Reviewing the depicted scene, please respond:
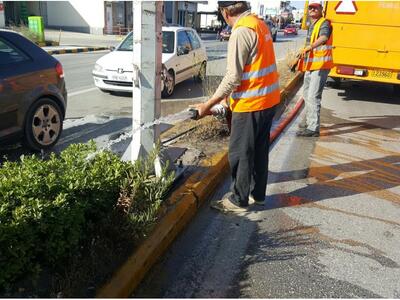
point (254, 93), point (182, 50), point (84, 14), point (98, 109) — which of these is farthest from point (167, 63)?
point (84, 14)

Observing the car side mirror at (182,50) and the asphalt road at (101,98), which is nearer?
the asphalt road at (101,98)

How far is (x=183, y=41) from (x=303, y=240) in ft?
25.2

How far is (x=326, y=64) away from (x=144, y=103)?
368 cm

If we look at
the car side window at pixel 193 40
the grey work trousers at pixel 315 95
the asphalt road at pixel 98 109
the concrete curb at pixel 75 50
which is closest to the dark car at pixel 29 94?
the asphalt road at pixel 98 109

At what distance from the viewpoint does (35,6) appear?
35.1m

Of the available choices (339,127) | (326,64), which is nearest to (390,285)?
(326,64)

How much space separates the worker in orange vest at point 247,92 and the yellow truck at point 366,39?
654 cm

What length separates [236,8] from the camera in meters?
3.52

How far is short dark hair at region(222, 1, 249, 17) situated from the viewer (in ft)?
11.5

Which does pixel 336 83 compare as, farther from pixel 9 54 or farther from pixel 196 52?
pixel 9 54

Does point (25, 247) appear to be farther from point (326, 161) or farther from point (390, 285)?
point (326, 161)

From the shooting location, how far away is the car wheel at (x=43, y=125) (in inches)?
202

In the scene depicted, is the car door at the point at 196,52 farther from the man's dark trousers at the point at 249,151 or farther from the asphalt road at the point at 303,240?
the man's dark trousers at the point at 249,151

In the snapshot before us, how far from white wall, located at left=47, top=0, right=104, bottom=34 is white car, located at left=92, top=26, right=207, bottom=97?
1064 inches
